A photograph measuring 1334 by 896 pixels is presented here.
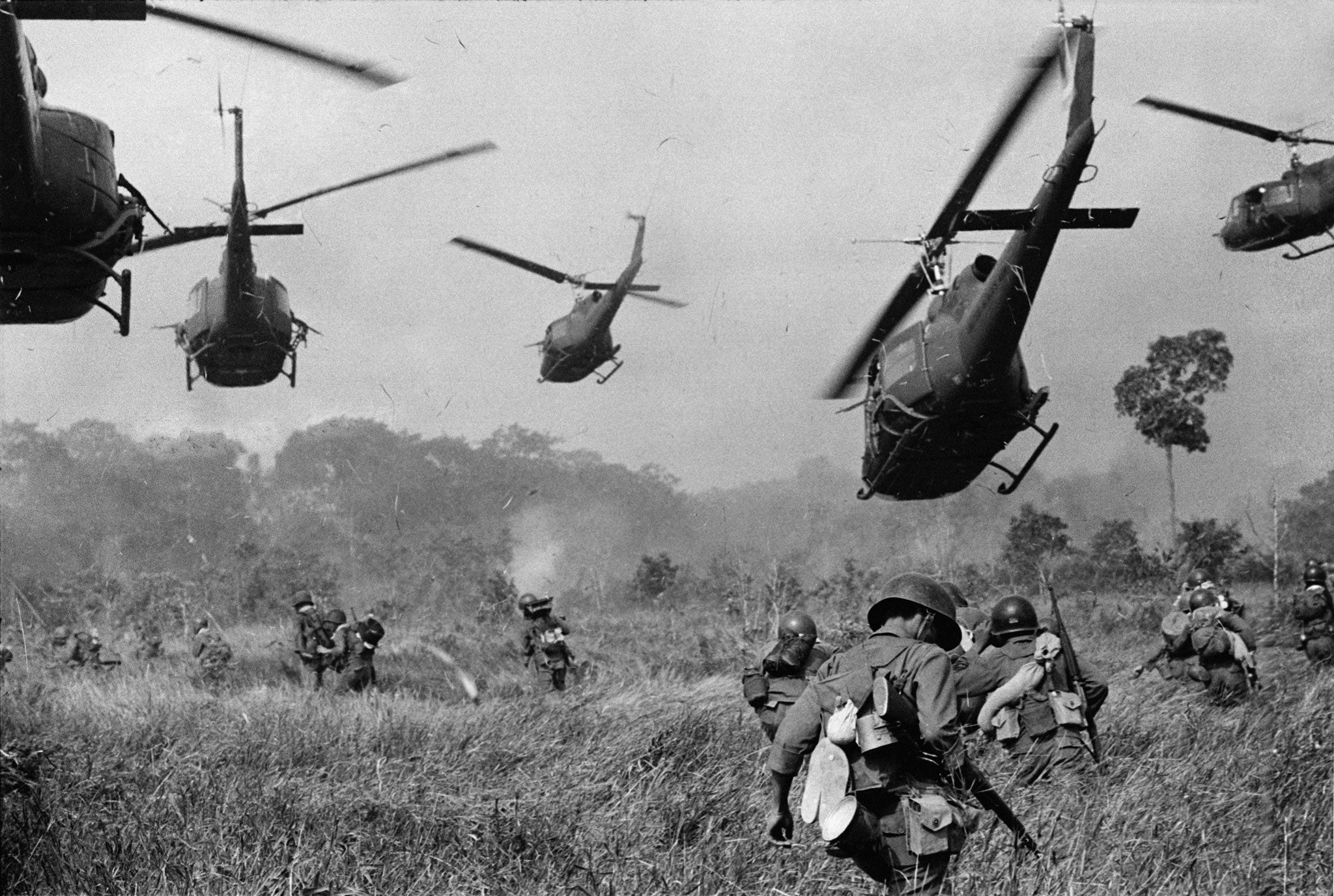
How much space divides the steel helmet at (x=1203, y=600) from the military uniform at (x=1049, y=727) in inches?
153

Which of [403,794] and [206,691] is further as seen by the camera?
[206,691]

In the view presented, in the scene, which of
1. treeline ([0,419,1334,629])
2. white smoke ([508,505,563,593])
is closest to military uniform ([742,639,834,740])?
treeline ([0,419,1334,629])

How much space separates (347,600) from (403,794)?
1016 inches

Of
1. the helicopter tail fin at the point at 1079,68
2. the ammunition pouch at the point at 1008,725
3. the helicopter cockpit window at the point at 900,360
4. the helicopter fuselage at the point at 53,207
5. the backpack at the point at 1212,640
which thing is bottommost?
the ammunition pouch at the point at 1008,725

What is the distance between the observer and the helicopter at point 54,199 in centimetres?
734

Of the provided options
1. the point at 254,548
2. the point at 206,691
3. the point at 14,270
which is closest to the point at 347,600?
the point at 254,548

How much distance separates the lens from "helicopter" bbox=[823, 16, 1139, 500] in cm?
945

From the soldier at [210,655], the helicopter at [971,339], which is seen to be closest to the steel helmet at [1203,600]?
the helicopter at [971,339]

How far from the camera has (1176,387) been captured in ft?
63.1

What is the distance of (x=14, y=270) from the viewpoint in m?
8.91

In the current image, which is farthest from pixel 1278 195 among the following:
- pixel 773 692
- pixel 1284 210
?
pixel 773 692

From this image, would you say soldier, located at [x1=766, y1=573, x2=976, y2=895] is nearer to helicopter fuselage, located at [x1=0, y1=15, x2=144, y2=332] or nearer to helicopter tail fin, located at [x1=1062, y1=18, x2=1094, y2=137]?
helicopter fuselage, located at [x1=0, y1=15, x2=144, y2=332]

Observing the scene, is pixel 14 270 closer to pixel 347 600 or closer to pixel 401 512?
pixel 347 600

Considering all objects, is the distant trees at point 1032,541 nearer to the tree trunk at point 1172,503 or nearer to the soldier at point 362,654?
the tree trunk at point 1172,503
